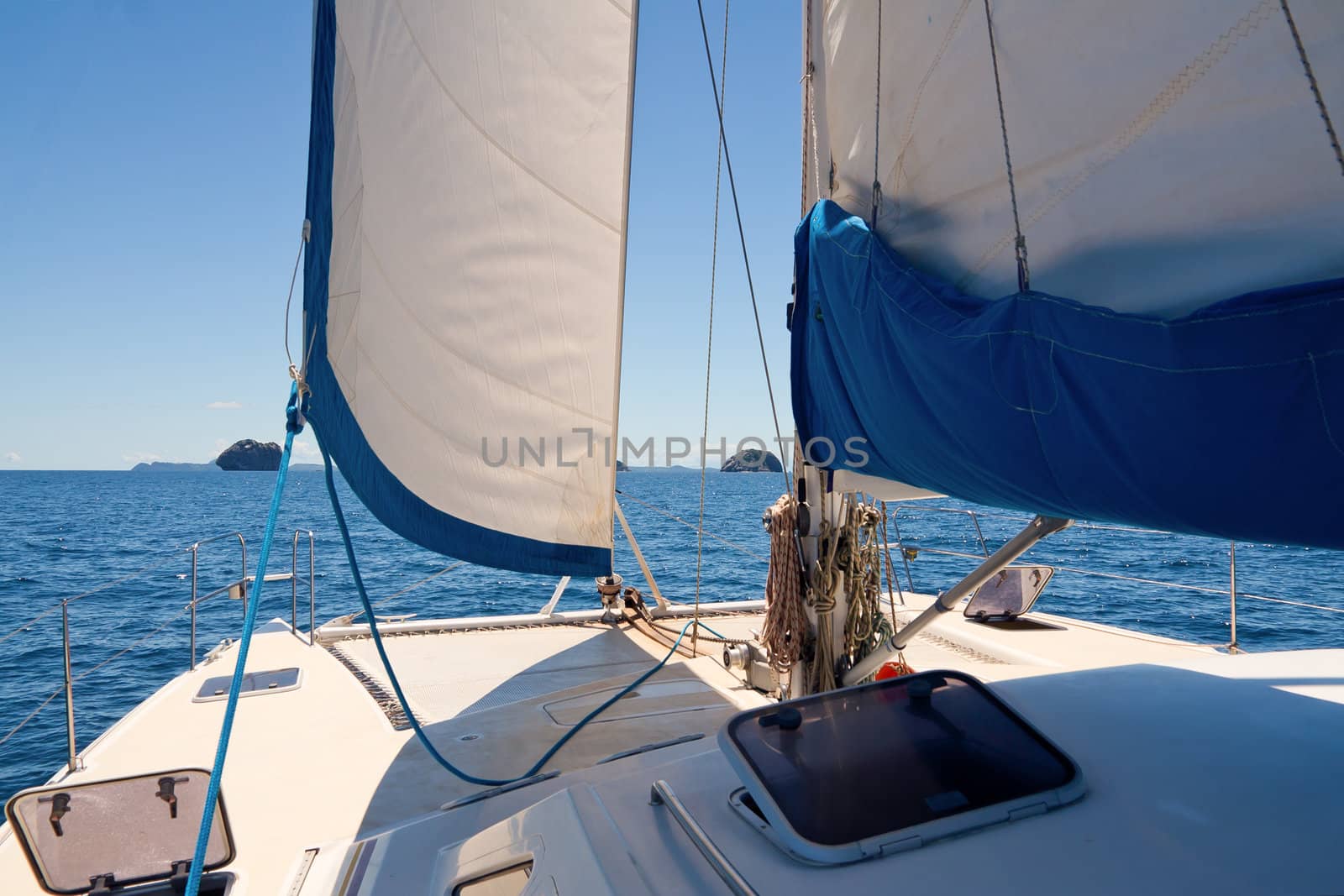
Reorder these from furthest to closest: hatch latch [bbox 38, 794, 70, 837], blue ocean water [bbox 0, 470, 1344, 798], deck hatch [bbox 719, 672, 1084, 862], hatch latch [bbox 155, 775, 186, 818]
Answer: blue ocean water [bbox 0, 470, 1344, 798]
hatch latch [bbox 155, 775, 186, 818]
hatch latch [bbox 38, 794, 70, 837]
deck hatch [bbox 719, 672, 1084, 862]

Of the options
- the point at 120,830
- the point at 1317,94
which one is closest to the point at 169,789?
the point at 120,830

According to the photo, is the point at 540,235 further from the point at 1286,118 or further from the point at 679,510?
the point at 679,510

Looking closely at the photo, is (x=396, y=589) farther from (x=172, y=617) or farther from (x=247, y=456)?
(x=247, y=456)

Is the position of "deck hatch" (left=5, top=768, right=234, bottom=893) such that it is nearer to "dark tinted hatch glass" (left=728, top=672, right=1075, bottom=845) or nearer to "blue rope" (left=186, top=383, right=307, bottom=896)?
"blue rope" (left=186, top=383, right=307, bottom=896)

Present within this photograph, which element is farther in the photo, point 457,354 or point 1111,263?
point 457,354

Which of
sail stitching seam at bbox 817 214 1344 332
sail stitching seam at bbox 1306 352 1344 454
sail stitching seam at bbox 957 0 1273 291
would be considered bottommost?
sail stitching seam at bbox 1306 352 1344 454

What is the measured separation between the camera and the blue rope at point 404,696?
2.30m

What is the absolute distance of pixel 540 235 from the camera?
3627mm

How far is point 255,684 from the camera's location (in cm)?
435

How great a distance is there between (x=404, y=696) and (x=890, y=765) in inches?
105

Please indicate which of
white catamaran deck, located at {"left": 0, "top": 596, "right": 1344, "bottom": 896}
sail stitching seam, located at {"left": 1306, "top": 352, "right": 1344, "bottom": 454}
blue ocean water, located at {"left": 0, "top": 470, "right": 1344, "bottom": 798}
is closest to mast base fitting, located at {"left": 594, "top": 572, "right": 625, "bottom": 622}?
blue ocean water, located at {"left": 0, "top": 470, "right": 1344, "bottom": 798}

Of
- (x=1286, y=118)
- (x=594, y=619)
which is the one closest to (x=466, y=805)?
(x=1286, y=118)

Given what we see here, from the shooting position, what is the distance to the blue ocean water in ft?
30.9

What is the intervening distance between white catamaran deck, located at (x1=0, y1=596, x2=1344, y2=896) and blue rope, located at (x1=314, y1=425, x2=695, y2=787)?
7 cm
